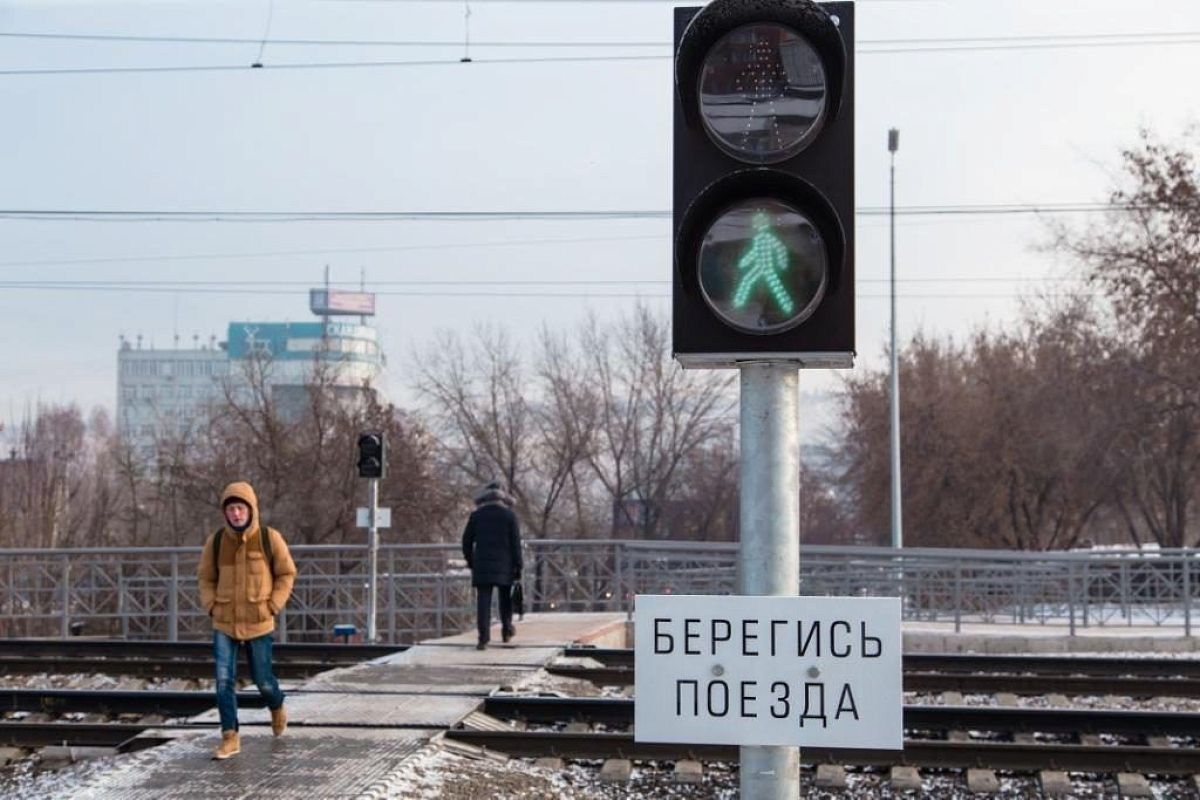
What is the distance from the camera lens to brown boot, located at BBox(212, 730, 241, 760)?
9.43 meters

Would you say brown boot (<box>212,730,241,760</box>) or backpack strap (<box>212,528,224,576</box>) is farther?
backpack strap (<box>212,528,224,576</box>)

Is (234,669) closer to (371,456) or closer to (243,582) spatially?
(243,582)

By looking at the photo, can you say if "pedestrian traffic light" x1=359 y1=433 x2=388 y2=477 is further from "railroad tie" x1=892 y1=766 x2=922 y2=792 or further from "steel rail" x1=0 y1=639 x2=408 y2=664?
"railroad tie" x1=892 y1=766 x2=922 y2=792

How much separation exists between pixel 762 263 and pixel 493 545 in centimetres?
1183

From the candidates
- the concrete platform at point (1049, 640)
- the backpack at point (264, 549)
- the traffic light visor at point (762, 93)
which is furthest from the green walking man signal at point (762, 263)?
the concrete platform at point (1049, 640)

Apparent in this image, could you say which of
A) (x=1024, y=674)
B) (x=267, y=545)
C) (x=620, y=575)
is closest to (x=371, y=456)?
(x=620, y=575)

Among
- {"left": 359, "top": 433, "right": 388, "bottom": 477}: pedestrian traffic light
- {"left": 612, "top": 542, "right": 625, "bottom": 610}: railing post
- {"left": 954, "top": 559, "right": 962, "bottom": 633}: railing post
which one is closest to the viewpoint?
{"left": 359, "top": 433, "right": 388, "bottom": 477}: pedestrian traffic light

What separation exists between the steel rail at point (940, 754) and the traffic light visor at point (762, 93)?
6.30 m

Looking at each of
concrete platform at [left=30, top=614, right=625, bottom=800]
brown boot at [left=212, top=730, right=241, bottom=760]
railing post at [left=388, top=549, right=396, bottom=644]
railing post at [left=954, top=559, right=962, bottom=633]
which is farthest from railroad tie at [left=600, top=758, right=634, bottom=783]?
railing post at [left=954, top=559, right=962, bottom=633]

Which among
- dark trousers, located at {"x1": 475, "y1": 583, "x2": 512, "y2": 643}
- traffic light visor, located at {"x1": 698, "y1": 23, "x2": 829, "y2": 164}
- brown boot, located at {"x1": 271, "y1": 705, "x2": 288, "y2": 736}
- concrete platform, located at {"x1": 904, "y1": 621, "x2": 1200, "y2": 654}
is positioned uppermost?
traffic light visor, located at {"x1": 698, "y1": 23, "x2": 829, "y2": 164}

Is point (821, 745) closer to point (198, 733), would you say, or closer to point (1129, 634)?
point (198, 733)

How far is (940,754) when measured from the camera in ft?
31.9

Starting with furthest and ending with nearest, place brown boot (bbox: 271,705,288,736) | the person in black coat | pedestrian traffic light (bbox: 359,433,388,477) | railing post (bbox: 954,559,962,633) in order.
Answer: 1. railing post (bbox: 954,559,962,633)
2. pedestrian traffic light (bbox: 359,433,388,477)
3. the person in black coat
4. brown boot (bbox: 271,705,288,736)

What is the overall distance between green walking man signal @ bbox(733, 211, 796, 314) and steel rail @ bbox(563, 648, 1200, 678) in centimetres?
1150
